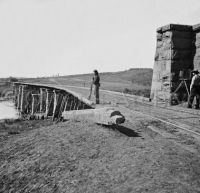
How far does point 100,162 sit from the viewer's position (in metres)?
5.72

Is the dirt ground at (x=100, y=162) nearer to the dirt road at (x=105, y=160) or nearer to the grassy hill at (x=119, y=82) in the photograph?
the dirt road at (x=105, y=160)

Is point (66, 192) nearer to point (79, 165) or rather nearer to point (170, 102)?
point (79, 165)

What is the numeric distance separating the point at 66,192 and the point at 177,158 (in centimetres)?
222

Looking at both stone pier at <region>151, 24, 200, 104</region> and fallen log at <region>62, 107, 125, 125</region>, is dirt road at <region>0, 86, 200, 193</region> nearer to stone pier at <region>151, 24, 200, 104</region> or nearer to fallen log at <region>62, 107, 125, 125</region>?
fallen log at <region>62, 107, 125, 125</region>

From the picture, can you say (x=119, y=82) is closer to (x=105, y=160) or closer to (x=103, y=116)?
(x=103, y=116)

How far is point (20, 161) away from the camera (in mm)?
7250

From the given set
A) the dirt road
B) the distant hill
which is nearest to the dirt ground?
the dirt road

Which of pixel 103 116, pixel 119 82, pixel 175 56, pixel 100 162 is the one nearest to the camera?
pixel 100 162

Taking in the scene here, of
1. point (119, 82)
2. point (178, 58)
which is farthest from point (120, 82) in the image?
point (178, 58)

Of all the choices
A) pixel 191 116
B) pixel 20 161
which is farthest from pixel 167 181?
pixel 191 116

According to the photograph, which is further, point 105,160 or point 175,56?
point 175,56

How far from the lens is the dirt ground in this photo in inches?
184

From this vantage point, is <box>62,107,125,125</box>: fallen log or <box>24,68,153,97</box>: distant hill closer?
<box>62,107,125,125</box>: fallen log

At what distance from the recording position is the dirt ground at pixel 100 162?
15.3ft
